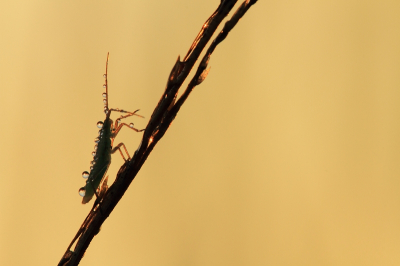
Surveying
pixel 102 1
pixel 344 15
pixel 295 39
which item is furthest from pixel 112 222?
pixel 344 15

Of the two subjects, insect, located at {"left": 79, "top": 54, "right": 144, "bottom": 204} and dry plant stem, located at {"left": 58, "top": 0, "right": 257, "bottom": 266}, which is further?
insect, located at {"left": 79, "top": 54, "right": 144, "bottom": 204}

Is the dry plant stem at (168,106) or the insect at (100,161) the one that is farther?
the insect at (100,161)

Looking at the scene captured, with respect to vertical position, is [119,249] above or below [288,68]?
below

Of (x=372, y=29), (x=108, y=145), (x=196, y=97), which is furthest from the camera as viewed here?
(x=196, y=97)

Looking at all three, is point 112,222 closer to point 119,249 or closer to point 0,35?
point 119,249

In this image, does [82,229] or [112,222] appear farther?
[112,222]

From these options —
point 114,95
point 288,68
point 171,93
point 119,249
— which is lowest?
point 119,249

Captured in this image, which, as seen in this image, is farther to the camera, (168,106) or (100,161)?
(100,161)

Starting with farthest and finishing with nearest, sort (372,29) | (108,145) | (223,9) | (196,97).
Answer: (196,97) → (372,29) → (108,145) → (223,9)
